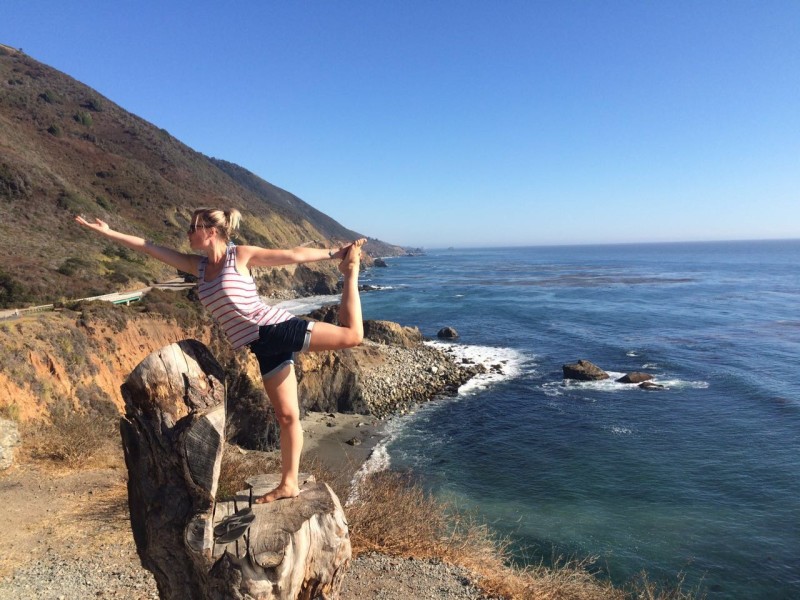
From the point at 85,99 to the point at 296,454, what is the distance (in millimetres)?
86058

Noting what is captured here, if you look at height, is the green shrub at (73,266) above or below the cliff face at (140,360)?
above

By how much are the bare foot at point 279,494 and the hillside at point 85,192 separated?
6.14ft

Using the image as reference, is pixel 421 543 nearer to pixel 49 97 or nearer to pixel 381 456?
pixel 381 456

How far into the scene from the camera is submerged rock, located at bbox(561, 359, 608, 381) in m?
30.9

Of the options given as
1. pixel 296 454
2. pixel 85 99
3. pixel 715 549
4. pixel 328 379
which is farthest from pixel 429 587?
pixel 85 99

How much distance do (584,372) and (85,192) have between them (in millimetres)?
44569

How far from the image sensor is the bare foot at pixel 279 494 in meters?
3.78

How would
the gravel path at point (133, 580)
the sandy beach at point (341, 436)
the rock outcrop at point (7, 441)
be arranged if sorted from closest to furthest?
the gravel path at point (133, 580)
the rock outcrop at point (7, 441)
the sandy beach at point (341, 436)

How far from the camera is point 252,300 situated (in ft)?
11.3

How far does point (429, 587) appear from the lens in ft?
24.5

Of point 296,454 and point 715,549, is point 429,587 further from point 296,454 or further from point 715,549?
point 715,549

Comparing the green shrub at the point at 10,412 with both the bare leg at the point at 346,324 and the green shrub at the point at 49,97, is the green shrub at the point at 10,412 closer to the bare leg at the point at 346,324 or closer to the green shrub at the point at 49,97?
the bare leg at the point at 346,324

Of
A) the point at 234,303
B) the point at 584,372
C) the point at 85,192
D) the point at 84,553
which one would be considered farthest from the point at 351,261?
the point at 85,192

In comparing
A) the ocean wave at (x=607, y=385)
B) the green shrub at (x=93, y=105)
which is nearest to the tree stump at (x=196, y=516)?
the ocean wave at (x=607, y=385)
